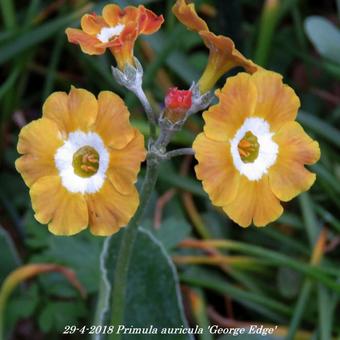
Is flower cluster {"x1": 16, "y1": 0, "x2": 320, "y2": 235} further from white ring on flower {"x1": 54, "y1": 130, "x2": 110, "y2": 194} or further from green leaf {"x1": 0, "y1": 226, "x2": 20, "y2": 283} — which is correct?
green leaf {"x1": 0, "y1": 226, "x2": 20, "y2": 283}

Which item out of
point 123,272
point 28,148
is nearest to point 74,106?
point 28,148

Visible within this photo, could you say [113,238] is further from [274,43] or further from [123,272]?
[274,43]

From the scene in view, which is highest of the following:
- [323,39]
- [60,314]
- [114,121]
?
[114,121]

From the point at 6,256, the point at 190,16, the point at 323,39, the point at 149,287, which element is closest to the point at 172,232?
the point at 149,287

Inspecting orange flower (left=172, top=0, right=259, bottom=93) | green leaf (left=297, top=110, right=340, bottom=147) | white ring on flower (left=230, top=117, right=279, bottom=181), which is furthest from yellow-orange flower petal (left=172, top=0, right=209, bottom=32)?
green leaf (left=297, top=110, right=340, bottom=147)

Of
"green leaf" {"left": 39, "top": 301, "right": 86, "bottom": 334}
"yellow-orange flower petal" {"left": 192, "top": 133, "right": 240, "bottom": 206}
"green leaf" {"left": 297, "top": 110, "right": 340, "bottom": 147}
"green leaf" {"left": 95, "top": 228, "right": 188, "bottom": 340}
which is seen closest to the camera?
"yellow-orange flower petal" {"left": 192, "top": 133, "right": 240, "bottom": 206}

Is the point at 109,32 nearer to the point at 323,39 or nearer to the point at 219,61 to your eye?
the point at 219,61
